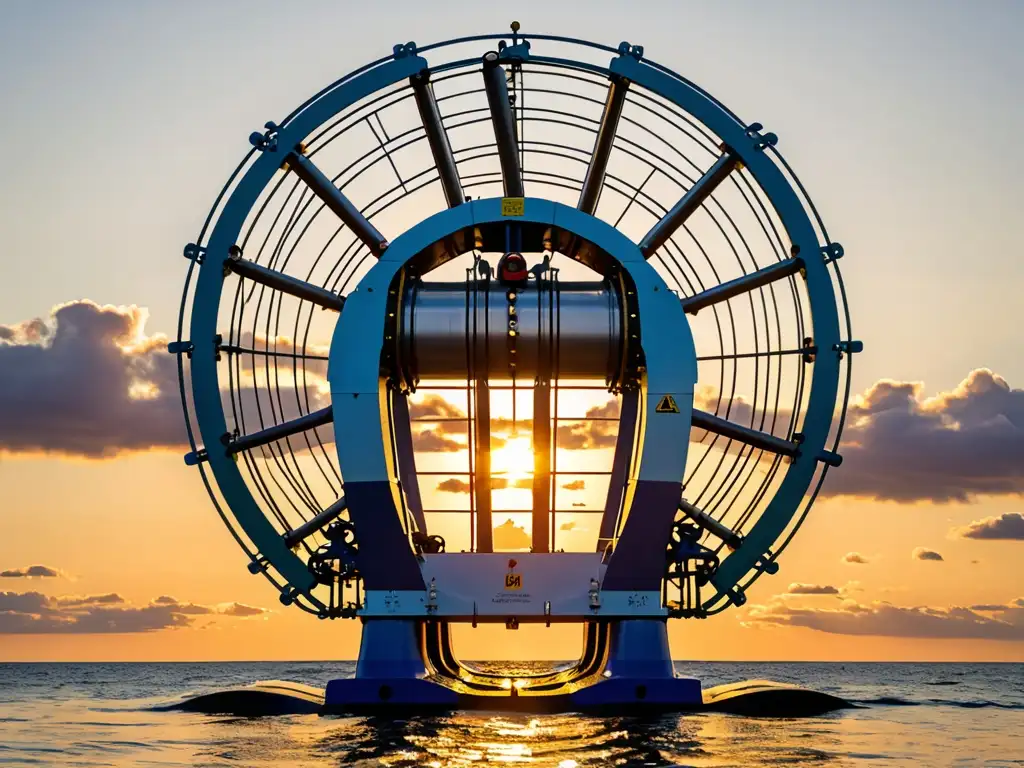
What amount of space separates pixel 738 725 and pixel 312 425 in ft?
28.7

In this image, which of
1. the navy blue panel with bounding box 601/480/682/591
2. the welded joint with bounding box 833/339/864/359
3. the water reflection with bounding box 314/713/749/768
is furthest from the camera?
the welded joint with bounding box 833/339/864/359

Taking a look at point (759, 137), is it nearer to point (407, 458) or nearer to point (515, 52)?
point (515, 52)

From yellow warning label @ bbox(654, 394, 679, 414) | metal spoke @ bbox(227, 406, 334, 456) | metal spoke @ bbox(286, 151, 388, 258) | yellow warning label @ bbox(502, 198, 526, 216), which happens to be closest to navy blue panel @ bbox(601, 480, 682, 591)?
yellow warning label @ bbox(654, 394, 679, 414)

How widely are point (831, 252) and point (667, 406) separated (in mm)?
4606

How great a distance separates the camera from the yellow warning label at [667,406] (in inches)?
866

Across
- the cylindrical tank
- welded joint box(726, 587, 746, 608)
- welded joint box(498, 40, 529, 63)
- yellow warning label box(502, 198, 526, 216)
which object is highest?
welded joint box(498, 40, 529, 63)

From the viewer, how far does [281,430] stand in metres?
24.5

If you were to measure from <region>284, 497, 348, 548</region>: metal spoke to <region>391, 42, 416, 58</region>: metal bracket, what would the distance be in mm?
7744

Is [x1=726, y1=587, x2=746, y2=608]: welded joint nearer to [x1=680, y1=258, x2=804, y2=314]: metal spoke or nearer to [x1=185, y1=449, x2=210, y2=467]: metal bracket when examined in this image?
[x1=680, y1=258, x2=804, y2=314]: metal spoke

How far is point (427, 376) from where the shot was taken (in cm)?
2317

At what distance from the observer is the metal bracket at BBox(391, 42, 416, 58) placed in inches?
964

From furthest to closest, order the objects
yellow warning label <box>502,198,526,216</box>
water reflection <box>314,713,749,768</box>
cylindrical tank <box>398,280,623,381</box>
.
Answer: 1. yellow warning label <box>502,198,526,216</box>
2. cylindrical tank <box>398,280,623,381</box>
3. water reflection <box>314,713,749,768</box>

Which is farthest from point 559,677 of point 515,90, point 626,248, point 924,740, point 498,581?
point 515,90

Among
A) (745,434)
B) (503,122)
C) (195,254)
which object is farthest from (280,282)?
(745,434)
